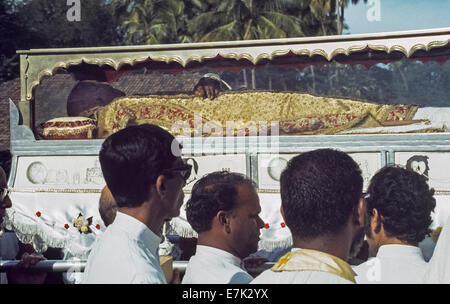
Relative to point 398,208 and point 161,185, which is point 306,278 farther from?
point 398,208

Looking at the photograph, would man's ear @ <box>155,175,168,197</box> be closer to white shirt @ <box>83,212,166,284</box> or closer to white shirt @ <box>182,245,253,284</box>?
white shirt @ <box>83,212,166,284</box>

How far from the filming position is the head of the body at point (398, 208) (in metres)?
2.53

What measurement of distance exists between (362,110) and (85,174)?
2.69 m

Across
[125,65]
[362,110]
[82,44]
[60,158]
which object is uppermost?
[82,44]

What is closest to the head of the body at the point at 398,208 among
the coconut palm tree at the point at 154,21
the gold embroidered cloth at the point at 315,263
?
the gold embroidered cloth at the point at 315,263

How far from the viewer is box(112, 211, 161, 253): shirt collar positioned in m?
1.99

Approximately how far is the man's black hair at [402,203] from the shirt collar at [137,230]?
1063 millimetres

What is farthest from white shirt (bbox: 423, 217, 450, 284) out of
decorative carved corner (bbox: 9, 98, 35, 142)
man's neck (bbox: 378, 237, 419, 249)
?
decorative carved corner (bbox: 9, 98, 35, 142)

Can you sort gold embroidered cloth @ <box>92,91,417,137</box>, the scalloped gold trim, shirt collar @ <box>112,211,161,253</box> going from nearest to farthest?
1. shirt collar @ <box>112,211,161,253</box>
2. the scalloped gold trim
3. gold embroidered cloth @ <box>92,91,417,137</box>

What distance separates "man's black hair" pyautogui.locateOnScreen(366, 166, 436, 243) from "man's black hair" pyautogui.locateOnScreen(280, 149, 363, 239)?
0.70 metres

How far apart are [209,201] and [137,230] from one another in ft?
2.20

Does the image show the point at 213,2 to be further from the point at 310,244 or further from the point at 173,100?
the point at 310,244
